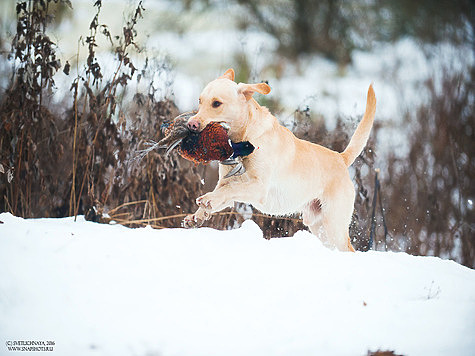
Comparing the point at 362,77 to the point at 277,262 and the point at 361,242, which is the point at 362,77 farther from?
the point at 277,262

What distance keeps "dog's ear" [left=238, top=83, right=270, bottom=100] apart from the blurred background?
64 cm

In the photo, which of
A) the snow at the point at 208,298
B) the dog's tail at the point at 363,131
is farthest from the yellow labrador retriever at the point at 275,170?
the snow at the point at 208,298

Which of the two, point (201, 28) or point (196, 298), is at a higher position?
point (201, 28)

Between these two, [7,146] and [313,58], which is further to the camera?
[313,58]

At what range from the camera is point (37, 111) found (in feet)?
9.35

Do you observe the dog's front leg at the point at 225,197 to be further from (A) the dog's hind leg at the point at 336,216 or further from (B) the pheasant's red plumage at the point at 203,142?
(A) the dog's hind leg at the point at 336,216

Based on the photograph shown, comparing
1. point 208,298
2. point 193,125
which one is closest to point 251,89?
point 193,125

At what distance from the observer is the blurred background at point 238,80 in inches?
113

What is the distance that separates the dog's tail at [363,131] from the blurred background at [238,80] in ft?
1.59

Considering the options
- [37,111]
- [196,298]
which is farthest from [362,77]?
[196,298]

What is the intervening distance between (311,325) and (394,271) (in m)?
0.63

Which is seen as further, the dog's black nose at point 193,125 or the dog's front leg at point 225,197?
the dog's front leg at point 225,197

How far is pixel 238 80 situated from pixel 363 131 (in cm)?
198

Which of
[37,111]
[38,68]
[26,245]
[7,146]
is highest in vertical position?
[38,68]
